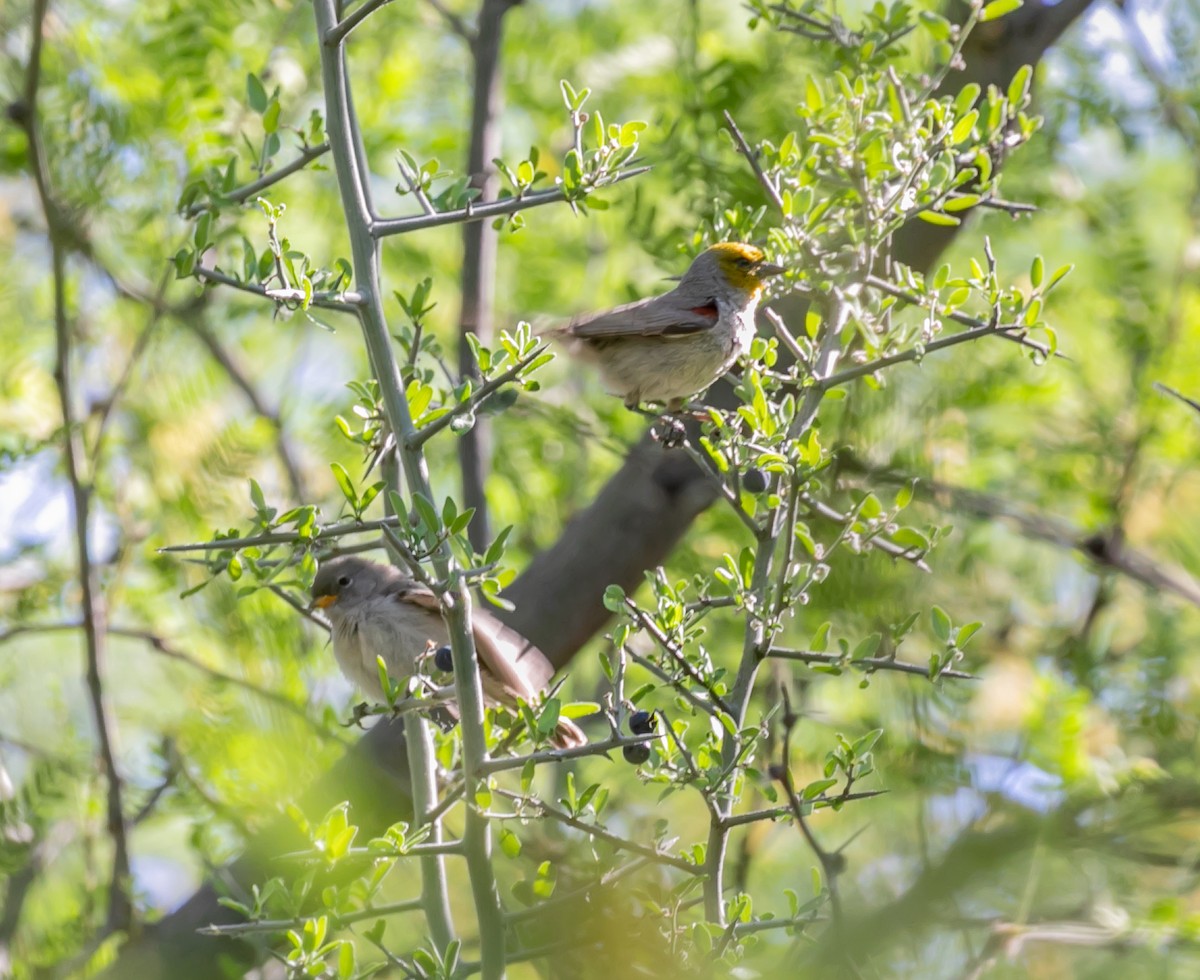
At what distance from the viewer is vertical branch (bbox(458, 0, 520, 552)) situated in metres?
4.61

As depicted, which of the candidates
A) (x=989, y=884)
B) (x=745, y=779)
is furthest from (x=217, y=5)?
(x=989, y=884)

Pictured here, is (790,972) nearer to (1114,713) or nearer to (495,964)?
(495,964)

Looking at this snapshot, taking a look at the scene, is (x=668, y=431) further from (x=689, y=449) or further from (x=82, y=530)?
(x=82, y=530)

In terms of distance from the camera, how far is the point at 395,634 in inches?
129

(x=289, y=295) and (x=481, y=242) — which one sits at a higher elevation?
(x=481, y=242)

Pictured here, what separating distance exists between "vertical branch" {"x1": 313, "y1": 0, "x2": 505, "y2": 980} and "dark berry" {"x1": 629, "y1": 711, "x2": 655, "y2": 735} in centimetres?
22

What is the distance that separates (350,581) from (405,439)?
1.97 metres

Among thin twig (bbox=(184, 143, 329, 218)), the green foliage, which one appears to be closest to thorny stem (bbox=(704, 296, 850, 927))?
the green foliage

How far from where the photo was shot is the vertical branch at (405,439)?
179 centimetres

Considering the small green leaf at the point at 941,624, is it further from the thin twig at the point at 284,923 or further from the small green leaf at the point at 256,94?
the small green leaf at the point at 256,94

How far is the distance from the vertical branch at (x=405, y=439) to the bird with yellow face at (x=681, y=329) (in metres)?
1.54

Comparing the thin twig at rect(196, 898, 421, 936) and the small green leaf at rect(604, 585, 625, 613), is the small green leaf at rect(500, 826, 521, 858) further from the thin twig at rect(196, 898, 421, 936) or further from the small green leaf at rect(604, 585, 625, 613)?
the small green leaf at rect(604, 585, 625, 613)

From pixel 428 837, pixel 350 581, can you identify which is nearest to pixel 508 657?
pixel 428 837

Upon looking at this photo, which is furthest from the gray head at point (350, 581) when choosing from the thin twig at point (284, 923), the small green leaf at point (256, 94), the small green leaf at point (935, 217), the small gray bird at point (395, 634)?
the small green leaf at point (935, 217)
